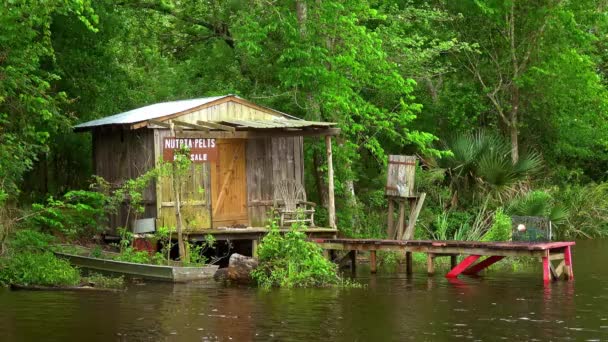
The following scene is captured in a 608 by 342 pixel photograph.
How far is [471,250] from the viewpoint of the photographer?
23.5m

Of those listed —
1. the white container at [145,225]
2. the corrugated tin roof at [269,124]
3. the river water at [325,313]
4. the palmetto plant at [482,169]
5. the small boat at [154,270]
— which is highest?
the corrugated tin roof at [269,124]

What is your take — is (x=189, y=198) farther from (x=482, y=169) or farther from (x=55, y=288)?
(x=482, y=169)

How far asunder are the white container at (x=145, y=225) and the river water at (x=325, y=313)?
9.42ft

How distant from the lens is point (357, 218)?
98.2 feet

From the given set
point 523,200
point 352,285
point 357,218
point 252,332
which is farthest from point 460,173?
point 252,332

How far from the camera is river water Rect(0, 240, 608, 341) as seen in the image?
53.7 feet

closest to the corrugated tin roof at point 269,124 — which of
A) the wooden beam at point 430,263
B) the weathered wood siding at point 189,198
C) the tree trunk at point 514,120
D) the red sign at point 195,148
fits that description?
the red sign at point 195,148

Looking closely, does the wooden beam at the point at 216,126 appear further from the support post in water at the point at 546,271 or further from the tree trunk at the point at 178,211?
the support post in water at the point at 546,271

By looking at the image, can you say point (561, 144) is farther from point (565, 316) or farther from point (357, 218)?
point (565, 316)

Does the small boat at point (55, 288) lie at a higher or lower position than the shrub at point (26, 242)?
lower

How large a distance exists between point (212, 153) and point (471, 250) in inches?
273

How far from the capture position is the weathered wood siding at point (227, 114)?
26062 mm

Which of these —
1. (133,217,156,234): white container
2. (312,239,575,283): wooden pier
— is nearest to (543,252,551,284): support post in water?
(312,239,575,283): wooden pier

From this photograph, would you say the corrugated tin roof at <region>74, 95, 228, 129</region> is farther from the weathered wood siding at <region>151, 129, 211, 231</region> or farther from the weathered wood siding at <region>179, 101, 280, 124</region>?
the weathered wood siding at <region>151, 129, 211, 231</region>
